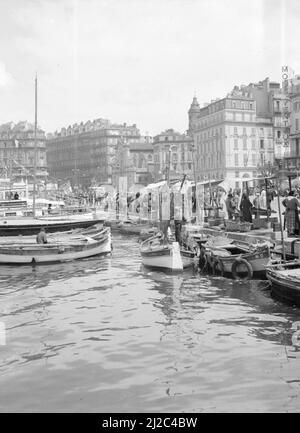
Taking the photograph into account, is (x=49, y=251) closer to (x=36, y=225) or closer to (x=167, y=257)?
(x=167, y=257)

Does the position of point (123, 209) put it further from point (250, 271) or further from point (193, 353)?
point (193, 353)

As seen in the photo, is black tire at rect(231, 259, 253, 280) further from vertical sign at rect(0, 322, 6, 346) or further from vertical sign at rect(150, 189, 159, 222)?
vertical sign at rect(150, 189, 159, 222)

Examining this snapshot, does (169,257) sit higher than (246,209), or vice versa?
(246,209)

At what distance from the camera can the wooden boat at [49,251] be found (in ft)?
84.7

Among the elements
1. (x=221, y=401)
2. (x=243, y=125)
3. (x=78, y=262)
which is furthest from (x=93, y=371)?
(x=243, y=125)

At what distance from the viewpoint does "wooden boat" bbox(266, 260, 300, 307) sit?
1537 cm

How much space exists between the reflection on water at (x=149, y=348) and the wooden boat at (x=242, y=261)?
1.85 ft

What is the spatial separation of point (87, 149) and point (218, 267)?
15227 cm

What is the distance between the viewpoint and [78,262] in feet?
88.2

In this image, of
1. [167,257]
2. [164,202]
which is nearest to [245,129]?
[164,202]

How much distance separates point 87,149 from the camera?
17038 cm

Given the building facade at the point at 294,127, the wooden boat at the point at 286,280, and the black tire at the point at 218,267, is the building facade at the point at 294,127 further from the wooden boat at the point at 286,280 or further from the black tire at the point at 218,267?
the wooden boat at the point at 286,280

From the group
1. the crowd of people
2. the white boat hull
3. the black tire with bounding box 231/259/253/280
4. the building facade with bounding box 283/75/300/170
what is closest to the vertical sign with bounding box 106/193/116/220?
the crowd of people

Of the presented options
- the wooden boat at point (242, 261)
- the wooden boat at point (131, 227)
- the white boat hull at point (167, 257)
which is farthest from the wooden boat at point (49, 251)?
the wooden boat at point (131, 227)
